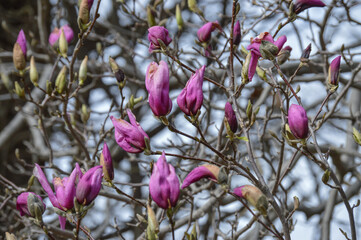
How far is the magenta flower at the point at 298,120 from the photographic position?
3.81 ft

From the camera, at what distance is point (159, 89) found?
114cm

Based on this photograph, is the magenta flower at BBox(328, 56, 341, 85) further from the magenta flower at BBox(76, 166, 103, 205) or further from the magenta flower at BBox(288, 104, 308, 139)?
the magenta flower at BBox(76, 166, 103, 205)

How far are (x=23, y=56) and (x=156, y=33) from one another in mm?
665

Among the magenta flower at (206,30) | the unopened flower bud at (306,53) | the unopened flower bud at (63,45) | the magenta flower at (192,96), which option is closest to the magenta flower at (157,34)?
the magenta flower at (206,30)

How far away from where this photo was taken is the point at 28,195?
1.21 metres

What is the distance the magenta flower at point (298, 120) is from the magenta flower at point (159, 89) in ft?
1.00

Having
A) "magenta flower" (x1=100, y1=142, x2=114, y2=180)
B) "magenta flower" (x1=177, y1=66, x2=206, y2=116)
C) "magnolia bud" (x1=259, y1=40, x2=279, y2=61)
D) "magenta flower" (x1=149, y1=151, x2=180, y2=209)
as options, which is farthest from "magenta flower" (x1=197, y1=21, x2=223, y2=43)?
"magenta flower" (x1=149, y1=151, x2=180, y2=209)

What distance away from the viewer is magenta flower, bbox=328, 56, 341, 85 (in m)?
1.35

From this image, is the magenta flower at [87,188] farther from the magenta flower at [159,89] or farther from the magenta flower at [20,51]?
the magenta flower at [20,51]

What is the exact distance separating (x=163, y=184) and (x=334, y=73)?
0.64 m

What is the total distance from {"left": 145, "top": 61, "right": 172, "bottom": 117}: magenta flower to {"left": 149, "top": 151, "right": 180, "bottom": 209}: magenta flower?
0.50 ft

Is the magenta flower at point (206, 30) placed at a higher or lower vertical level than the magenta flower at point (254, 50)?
higher

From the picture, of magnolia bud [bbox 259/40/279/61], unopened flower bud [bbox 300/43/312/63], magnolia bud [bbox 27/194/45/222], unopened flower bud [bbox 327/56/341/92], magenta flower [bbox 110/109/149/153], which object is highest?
unopened flower bud [bbox 300/43/312/63]

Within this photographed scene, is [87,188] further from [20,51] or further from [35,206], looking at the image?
[20,51]
